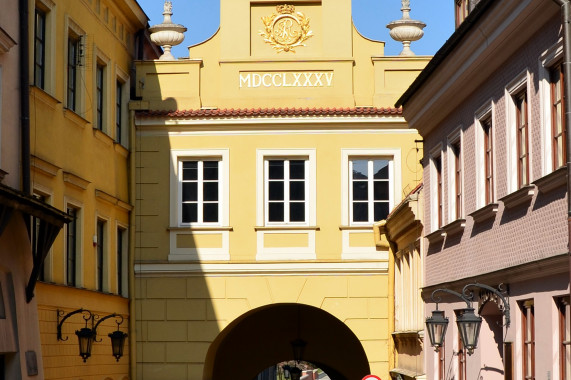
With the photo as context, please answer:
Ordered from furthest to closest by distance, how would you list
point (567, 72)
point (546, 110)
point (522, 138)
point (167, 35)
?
point (167, 35) → point (522, 138) → point (546, 110) → point (567, 72)

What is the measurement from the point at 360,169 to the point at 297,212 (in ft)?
5.45

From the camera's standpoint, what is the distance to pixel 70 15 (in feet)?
72.7

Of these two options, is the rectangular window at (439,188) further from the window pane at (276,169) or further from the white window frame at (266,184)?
the window pane at (276,169)

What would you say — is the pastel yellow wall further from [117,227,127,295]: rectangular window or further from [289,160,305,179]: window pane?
[289,160,305,179]: window pane

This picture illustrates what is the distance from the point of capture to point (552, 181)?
12.4 metres

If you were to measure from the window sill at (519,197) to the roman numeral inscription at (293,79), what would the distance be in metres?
12.6

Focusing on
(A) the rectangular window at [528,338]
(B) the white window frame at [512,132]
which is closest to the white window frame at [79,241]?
(B) the white window frame at [512,132]

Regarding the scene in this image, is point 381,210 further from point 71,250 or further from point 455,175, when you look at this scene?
point 455,175

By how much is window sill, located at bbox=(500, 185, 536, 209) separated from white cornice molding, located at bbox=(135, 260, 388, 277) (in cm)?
1176

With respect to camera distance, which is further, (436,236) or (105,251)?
(105,251)

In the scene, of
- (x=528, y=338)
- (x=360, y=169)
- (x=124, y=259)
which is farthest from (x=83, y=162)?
(x=528, y=338)

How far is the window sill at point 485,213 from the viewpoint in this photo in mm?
15375

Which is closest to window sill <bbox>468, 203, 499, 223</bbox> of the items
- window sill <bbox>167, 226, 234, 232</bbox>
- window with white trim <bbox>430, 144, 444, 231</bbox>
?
window with white trim <bbox>430, 144, 444, 231</bbox>

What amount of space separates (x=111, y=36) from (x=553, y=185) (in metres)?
14.8
